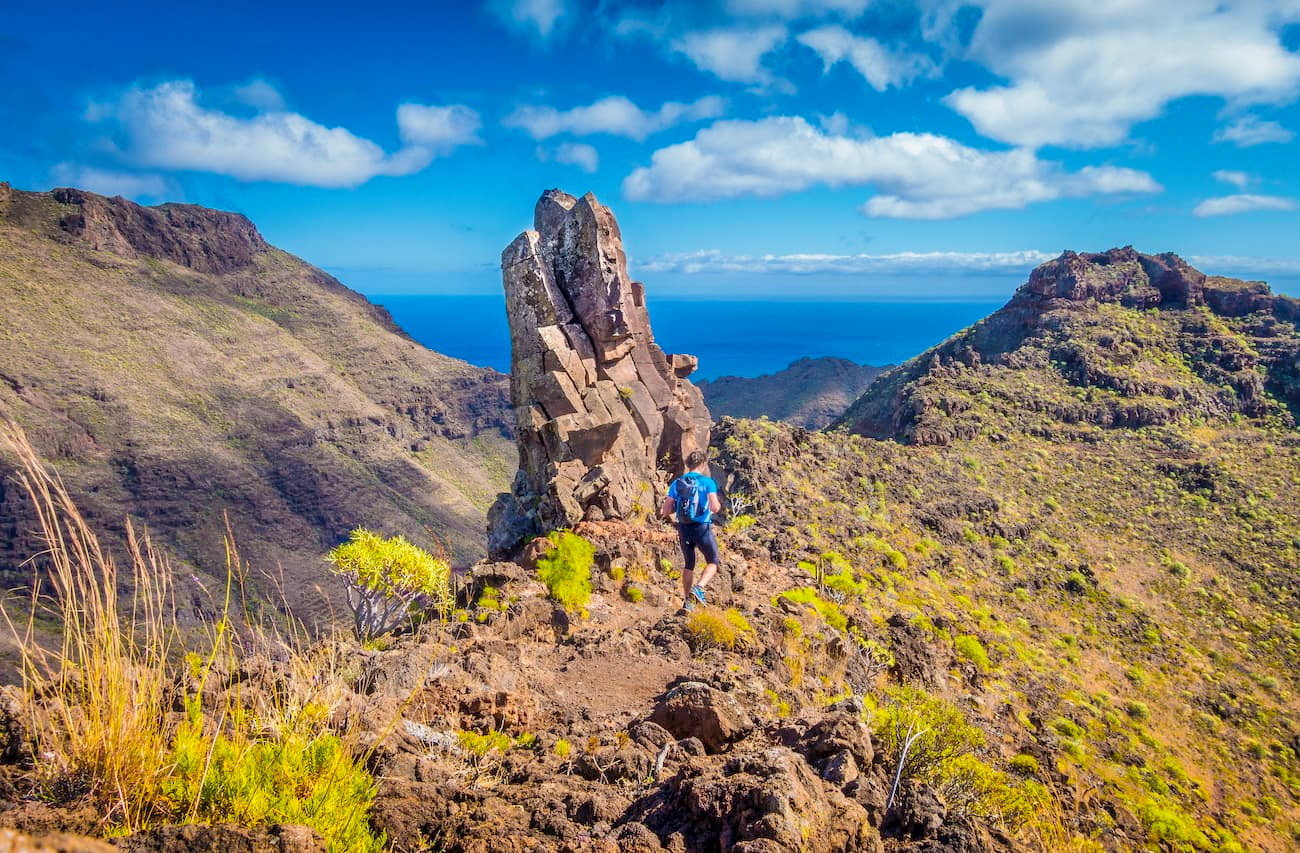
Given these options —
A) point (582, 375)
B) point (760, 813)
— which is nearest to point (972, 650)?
point (582, 375)

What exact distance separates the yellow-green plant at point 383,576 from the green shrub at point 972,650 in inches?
502

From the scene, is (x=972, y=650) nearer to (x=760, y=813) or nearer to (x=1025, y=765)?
(x=1025, y=765)

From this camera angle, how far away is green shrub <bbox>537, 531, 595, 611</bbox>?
37.6 ft

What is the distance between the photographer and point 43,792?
3.35 m

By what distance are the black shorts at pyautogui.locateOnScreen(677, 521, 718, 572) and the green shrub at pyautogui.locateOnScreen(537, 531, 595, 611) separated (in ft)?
6.03

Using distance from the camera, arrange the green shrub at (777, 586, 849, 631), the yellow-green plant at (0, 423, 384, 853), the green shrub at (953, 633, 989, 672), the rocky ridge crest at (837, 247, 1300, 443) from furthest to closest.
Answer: the rocky ridge crest at (837, 247, 1300, 443), the green shrub at (953, 633, 989, 672), the green shrub at (777, 586, 849, 631), the yellow-green plant at (0, 423, 384, 853)

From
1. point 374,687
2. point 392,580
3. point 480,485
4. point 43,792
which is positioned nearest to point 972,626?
point 392,580

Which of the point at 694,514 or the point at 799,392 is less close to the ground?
the point at 799,392

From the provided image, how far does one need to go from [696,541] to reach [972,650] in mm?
9932

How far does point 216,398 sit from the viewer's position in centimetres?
7000

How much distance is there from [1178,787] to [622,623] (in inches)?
516

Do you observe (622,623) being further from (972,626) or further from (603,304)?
(972,626)

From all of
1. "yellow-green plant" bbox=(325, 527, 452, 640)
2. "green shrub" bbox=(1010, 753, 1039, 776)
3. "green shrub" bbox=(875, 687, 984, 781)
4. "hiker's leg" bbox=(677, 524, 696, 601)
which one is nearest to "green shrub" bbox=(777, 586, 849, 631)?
"hiker's leg" bbox=(677, 524, 696, 601)

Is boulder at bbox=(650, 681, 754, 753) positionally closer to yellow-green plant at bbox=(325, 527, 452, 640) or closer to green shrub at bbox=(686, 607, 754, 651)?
green shrub at bbox=(686, 607, 754, 651)
